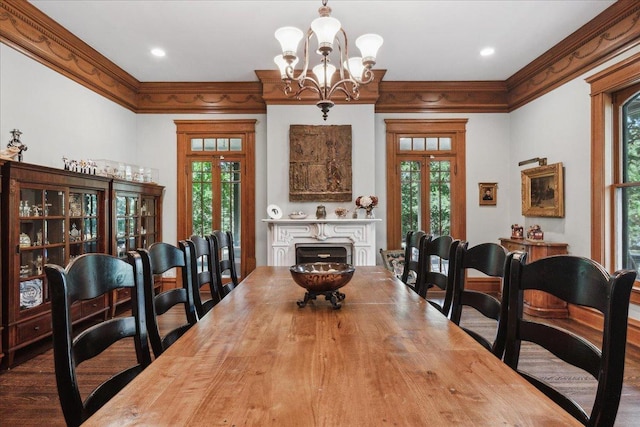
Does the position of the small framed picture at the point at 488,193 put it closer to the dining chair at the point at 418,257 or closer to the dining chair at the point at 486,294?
the dining chair at the point at 418,257

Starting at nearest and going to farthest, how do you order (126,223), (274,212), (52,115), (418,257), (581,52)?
(418,257) < (52,115) < (581,52) < (126,223) < (274,212)

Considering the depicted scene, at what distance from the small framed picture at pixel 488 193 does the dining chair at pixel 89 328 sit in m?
4.89

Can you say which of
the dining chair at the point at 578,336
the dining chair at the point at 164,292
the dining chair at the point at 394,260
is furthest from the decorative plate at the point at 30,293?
the dining chair at the point at 394,260

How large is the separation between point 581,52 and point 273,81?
11.4ft

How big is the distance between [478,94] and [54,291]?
5479 millimetres

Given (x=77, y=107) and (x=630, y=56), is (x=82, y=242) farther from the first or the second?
(x=630, y=56)

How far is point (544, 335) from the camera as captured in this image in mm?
1141

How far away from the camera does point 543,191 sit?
438 centimetres

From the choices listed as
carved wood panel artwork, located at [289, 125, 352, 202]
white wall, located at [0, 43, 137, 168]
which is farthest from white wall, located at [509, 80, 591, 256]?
white wall, located at [0, 43, 137, 168]

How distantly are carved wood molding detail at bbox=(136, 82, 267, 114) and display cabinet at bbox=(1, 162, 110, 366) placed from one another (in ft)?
6.00

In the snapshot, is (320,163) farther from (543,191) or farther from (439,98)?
(543,191)

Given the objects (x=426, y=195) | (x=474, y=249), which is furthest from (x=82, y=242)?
(x=426, y=195)

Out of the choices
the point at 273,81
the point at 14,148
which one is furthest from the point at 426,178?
the point at 14,148

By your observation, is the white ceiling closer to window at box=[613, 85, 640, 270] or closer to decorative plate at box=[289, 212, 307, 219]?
window at box=[613, 85, 640, 270]
